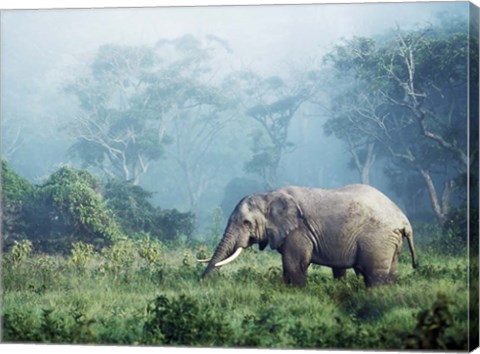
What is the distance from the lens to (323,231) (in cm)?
1858

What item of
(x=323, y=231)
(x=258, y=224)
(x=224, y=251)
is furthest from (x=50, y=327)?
(x=323, y=231)

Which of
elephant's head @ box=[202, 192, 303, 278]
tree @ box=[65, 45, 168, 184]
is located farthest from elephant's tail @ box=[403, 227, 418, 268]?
tree @ box=[65, 45, 168, 184]

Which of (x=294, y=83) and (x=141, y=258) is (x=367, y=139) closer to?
(x=294, y=83)

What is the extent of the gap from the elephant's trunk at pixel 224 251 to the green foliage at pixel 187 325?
1.44ft

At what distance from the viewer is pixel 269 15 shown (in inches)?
741

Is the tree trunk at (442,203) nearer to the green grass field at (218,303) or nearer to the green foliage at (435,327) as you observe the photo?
the green grass field at (218,303)

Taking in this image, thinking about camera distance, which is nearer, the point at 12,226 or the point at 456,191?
the point at 456,191

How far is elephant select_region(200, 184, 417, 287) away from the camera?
60.1 feet

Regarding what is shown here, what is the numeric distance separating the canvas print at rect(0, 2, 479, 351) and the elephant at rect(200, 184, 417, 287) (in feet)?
0.07

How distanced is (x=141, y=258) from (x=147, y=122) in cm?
147

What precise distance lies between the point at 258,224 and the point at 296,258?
57 centimetres

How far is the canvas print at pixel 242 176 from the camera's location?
1812cm

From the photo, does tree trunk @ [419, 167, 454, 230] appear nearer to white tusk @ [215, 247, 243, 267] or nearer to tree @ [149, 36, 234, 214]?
white tusk @ [215, 247, 243, 267]

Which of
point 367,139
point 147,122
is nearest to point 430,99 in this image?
point 367,139
